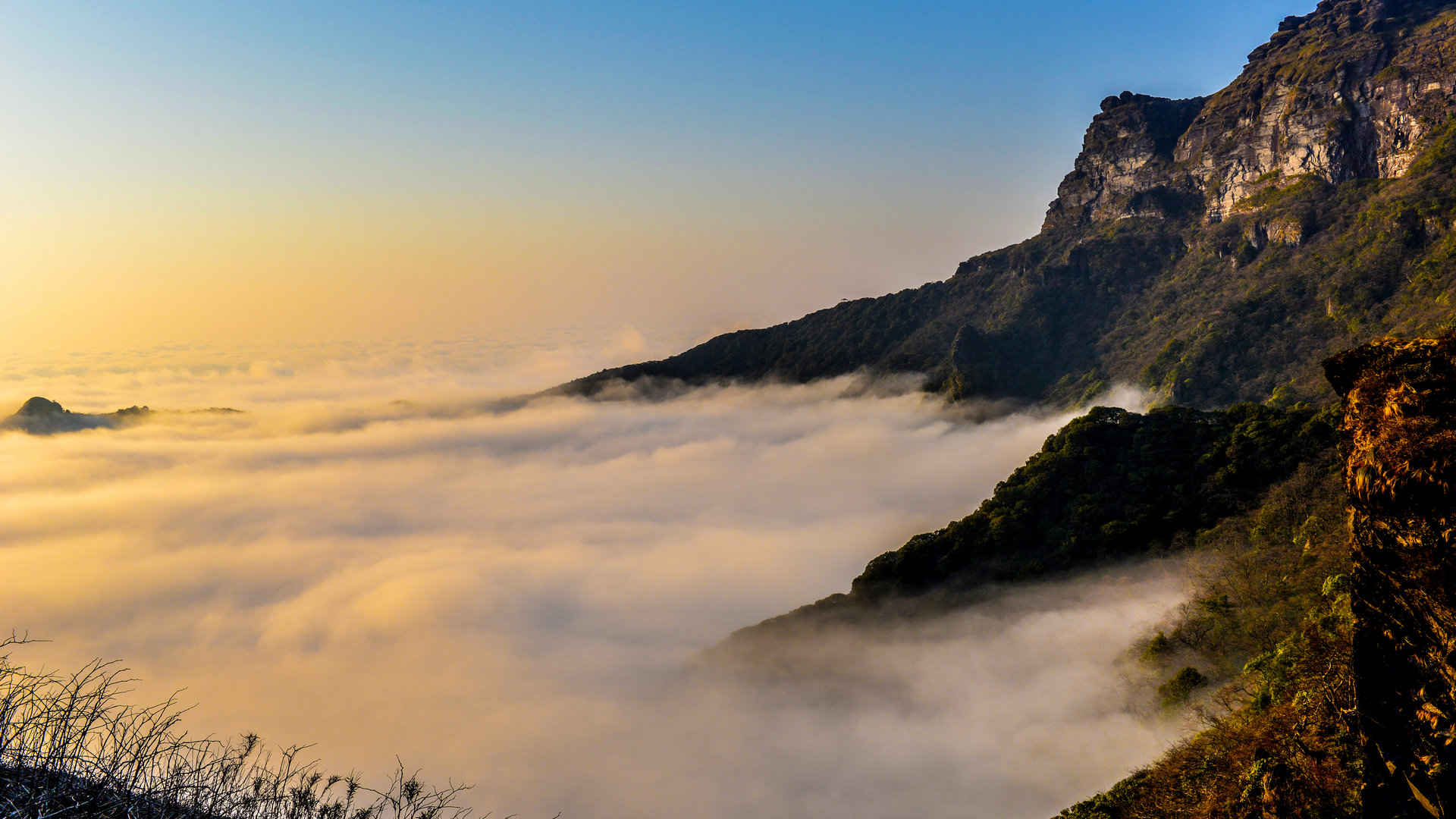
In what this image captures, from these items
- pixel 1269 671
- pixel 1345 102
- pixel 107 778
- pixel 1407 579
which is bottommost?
pixel 1269 671

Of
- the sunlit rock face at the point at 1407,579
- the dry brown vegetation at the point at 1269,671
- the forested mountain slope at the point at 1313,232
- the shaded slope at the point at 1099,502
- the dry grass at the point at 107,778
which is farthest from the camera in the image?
the forested mountain slope at the point at 1313,232

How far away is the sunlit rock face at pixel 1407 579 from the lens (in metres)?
12.6

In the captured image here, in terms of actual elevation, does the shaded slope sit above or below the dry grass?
below

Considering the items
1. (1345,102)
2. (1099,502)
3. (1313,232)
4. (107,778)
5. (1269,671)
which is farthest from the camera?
(1345,102)

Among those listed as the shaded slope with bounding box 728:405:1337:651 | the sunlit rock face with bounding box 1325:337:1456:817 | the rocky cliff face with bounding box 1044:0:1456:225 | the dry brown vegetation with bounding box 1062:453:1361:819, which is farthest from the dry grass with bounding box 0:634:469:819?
the rocky cliff face with bounding box 1044:0:1456:225

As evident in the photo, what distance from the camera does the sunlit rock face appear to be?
12.6 m

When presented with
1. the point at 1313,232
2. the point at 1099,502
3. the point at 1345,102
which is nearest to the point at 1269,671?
the point at 1099,502

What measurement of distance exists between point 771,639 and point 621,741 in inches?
784

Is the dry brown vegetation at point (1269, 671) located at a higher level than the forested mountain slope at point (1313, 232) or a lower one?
lower

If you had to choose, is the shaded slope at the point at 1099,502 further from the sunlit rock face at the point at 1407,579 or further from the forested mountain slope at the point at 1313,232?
the sunlit rock face at the point at 1407,579

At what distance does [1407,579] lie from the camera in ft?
43.2

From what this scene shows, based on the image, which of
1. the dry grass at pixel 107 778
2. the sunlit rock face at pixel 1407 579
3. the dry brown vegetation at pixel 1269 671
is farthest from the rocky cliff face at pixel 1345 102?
the dry grass at pixel 107 778

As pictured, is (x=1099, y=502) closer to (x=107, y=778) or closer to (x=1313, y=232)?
(x=107, y=778)

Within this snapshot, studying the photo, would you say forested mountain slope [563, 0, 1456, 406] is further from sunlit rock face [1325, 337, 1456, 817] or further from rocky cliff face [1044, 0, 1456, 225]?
sunlit rock face [1325, 337, 1456, 817]
